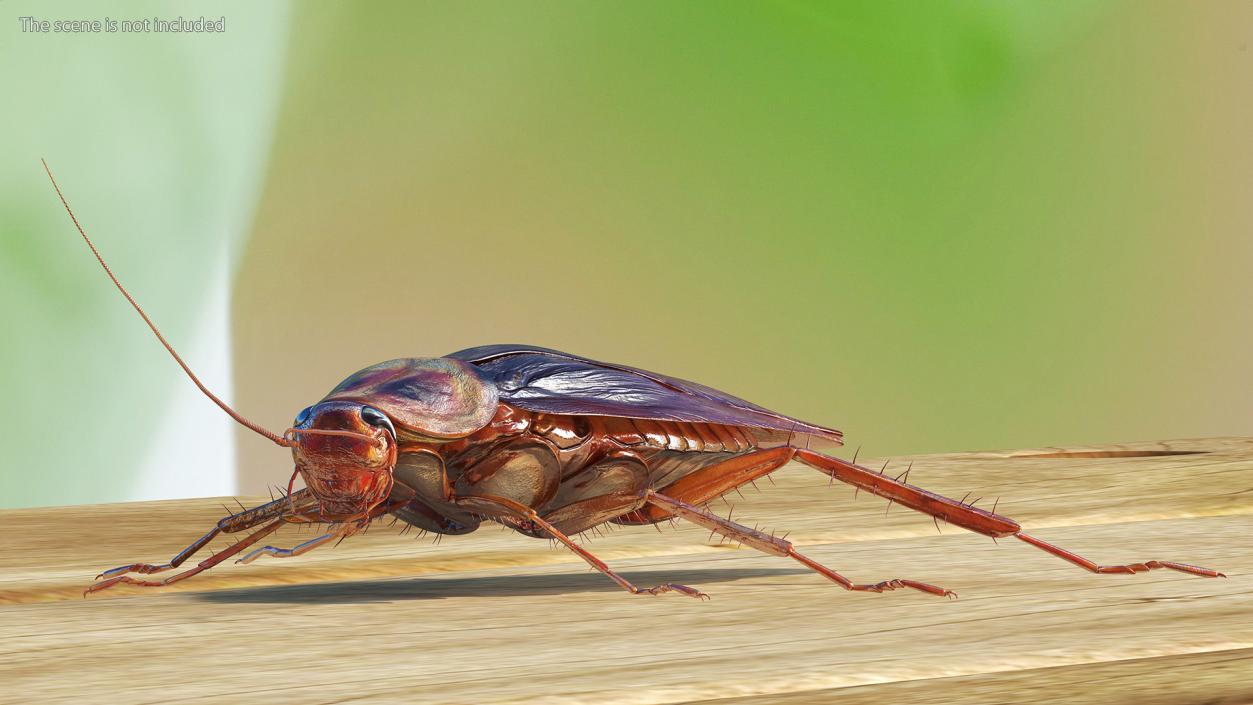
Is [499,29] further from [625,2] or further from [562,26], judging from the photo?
[625,2]

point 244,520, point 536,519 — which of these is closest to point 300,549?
point 244,520

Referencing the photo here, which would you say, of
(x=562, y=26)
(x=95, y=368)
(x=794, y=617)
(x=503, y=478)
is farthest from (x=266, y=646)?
(x=562, y=26)

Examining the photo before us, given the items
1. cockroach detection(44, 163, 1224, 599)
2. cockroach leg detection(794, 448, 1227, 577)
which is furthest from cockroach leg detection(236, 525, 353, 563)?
cockroach leg detection(794, 448, 1227, 577)

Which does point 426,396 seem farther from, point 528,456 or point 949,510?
point 949,510

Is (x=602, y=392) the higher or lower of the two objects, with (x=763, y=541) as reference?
higher

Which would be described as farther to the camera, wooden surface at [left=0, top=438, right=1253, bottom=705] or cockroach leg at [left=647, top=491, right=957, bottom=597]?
cockroach leg at [left=647, top=491, right=957, bottom=597]

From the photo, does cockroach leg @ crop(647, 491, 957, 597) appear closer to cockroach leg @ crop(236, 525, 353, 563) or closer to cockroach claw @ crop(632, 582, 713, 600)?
cockroach claw @ crop(632, 582, 713, 600)

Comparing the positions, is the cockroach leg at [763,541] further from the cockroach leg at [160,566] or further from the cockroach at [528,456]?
the cockroach leg at [160,566]

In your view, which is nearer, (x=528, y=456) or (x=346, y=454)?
(x=346, y=454)
